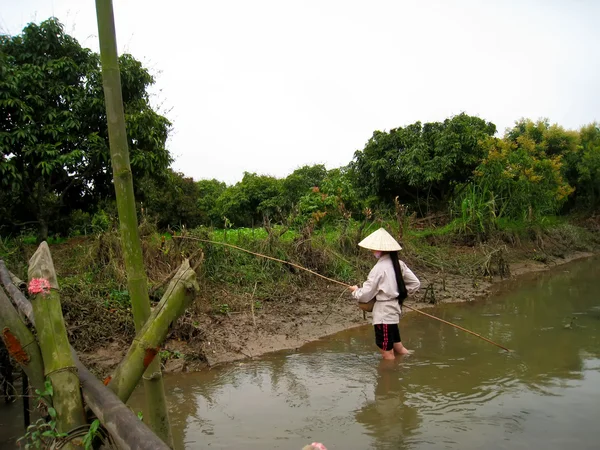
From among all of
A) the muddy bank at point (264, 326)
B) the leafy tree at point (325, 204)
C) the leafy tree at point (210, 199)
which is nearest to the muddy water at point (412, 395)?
the muddy bank at point (264, 326)

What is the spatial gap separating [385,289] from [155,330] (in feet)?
11.3

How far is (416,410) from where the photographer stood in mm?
4355

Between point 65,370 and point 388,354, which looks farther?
point 388,354

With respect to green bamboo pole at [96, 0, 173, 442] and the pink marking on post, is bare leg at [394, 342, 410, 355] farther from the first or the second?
the pink marking on post

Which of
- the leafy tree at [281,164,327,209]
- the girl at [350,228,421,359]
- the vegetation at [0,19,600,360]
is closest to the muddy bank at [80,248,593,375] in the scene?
the vegetation at [0,19,600,360]

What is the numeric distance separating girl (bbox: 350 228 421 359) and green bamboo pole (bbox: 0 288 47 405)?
3581mm

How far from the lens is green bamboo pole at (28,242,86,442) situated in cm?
240

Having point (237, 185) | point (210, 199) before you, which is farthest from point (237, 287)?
point (210, 199)

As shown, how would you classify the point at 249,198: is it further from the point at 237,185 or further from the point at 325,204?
the point at 325,204

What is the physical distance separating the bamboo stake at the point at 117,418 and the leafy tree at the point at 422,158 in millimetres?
14853

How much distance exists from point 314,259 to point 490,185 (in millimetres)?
8573

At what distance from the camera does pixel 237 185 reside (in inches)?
1083

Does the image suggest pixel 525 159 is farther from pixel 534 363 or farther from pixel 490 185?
pixel 534 363

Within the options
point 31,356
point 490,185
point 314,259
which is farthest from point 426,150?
point 31,356
